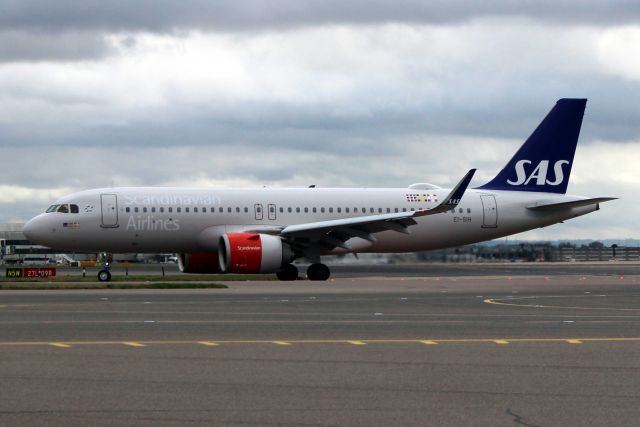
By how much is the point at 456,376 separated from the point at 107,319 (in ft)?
35.6

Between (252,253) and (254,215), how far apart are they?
18.4 ft

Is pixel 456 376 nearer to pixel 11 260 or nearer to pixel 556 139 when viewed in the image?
pixel 556 139

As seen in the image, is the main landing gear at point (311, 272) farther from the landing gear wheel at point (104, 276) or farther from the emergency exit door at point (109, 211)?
the emergency exit door at point (109, 211)

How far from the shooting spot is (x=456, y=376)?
12.9 metres

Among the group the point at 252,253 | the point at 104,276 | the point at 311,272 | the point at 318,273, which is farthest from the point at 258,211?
the point at 104,276

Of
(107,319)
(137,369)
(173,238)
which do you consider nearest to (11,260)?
(173,238)

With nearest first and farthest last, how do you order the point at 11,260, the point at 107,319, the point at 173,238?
the point at 107,319, the point at 173,238, the point at 11,260

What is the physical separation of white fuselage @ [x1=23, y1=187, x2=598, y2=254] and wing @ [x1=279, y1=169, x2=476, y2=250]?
1.75m

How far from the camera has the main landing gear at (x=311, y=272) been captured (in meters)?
45.3

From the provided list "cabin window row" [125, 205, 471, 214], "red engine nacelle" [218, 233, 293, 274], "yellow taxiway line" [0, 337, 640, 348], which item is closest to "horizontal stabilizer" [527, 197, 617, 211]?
"cabin window row" [125, 205, 471, 214]

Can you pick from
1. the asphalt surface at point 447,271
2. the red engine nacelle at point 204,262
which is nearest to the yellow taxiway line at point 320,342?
the red engine nacelle at point 204,262

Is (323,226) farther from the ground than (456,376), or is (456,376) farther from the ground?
(323,226)

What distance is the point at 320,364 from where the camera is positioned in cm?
1407

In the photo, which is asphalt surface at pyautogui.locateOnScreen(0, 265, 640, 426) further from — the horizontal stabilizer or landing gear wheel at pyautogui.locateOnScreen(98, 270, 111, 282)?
the horizontal stabilizer
